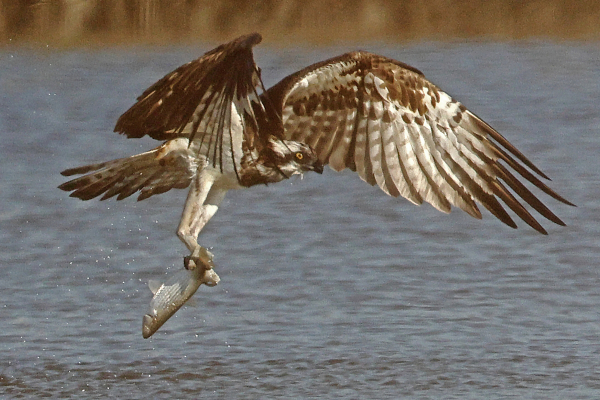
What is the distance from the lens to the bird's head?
6480 mm

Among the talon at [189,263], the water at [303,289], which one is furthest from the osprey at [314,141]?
the water at [303,289]

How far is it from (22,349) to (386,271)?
8.39 feet

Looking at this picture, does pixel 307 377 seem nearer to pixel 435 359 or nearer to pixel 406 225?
pixel 435 359

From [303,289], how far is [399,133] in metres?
1.49

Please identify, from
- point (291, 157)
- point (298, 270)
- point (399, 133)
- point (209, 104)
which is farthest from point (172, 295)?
point (298, 270)

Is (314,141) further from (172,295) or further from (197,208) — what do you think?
(172,295)

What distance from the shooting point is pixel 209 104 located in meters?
5.59

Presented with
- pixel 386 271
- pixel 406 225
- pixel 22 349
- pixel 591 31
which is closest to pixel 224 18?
pixel 591 31

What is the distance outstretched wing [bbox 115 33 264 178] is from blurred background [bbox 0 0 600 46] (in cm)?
822

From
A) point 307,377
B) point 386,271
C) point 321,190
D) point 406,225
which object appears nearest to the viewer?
point 307,377

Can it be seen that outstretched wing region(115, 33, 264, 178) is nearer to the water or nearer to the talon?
the talon

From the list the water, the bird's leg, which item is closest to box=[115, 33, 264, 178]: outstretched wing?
the bird's leg

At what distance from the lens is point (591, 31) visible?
1556cm

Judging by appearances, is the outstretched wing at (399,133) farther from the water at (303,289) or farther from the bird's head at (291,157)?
the water at (303,289)
